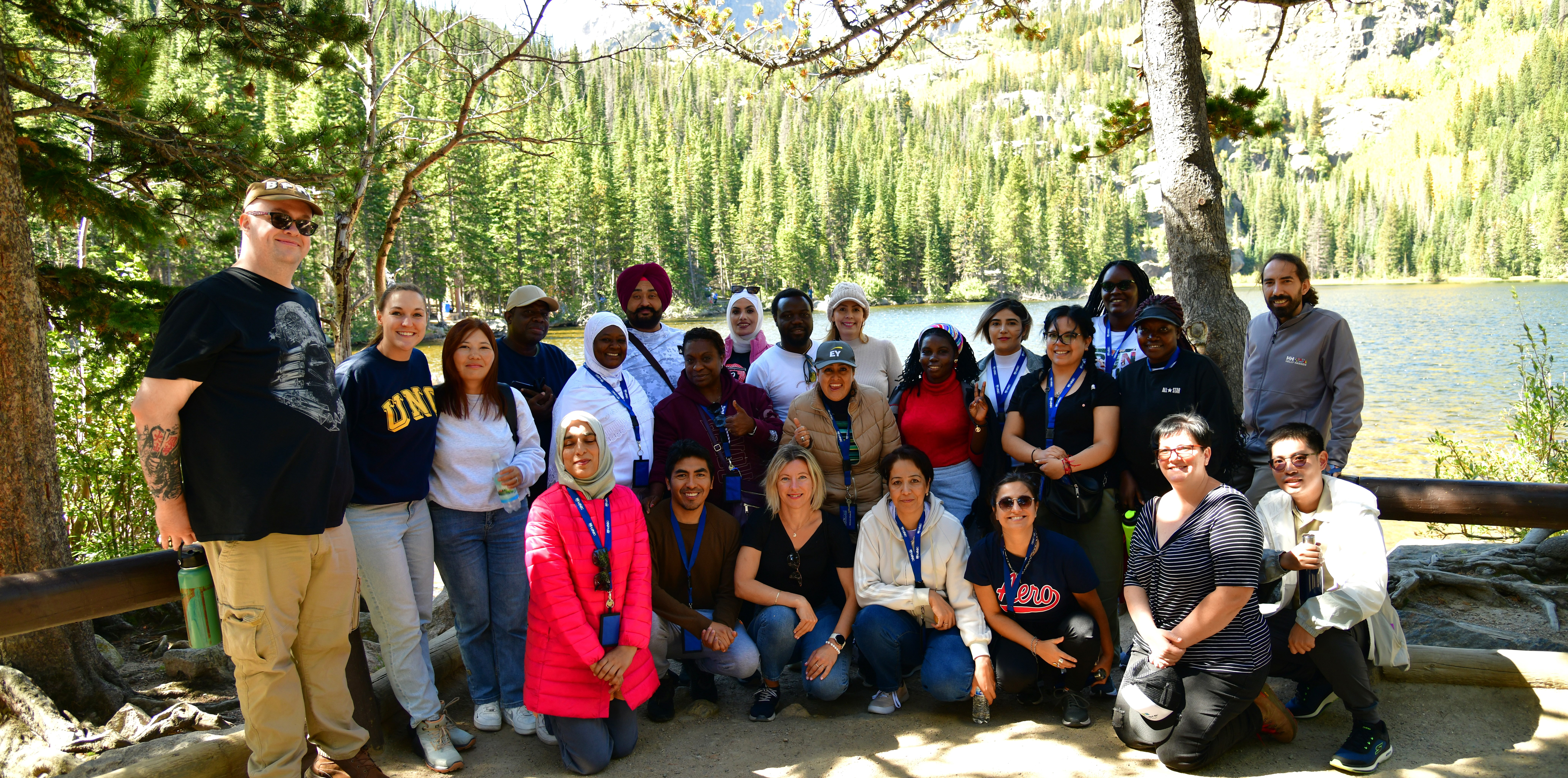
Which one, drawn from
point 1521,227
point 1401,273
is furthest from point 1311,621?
point 1401,273

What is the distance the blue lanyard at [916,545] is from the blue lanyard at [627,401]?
1.37 m

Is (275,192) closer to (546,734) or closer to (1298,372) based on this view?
(546,734)

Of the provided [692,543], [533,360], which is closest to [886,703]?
[692,543]

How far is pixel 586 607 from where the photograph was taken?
347 centimetres

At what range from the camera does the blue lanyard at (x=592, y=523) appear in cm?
350

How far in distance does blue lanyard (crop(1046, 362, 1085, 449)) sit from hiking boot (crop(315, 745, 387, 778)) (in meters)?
3.24

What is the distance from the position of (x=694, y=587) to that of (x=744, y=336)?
80.6 inches

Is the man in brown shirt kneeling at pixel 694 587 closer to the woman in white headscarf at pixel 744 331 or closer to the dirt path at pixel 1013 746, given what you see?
the dirt path at pixel 1013 746

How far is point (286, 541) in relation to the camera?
2744mm

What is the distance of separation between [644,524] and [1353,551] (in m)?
2.93

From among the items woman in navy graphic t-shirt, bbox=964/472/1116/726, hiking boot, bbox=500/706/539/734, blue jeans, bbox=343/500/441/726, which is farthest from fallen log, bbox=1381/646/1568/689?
blue jeans, bbox=343/500/441/726

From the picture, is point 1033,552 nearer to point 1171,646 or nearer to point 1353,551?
point 1171,646

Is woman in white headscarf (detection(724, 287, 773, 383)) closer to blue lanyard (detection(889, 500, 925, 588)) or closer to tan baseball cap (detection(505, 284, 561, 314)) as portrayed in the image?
tan baseball cap (detection(505, 284, 561, 314))

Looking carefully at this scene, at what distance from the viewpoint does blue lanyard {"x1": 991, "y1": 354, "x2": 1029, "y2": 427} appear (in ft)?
14.3
